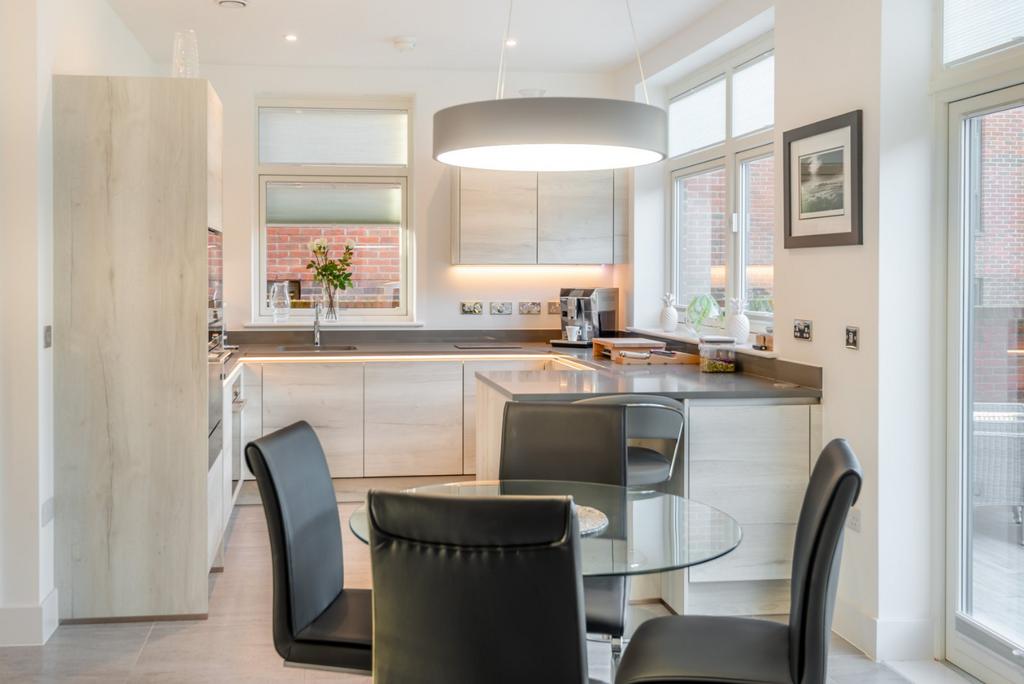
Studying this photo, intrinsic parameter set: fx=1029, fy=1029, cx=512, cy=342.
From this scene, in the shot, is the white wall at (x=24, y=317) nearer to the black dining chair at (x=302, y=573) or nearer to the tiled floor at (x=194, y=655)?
the tiled floor at (x=194, y=655)

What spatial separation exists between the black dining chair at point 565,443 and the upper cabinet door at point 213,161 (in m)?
1.48

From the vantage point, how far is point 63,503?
3.75 m

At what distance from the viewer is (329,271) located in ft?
21.4

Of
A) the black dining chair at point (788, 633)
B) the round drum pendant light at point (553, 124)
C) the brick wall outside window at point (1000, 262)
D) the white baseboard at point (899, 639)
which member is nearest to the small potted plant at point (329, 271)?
the round drum pendant light at point (553, 124)

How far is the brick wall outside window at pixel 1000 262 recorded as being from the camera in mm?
3062

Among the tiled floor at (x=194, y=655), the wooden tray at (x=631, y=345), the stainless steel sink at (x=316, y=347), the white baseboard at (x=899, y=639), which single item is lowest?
the tiled floor at (x=194, y=655)

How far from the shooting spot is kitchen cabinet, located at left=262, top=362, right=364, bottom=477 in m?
5.92

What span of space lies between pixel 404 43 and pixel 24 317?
2909mm

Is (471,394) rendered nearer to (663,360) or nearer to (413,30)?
(663,360)

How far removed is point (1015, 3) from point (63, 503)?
3.56m

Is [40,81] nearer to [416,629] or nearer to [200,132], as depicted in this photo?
[200,132]

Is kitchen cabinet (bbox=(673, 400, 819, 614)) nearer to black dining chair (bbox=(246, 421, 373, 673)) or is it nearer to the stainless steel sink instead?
black dining chair (bbox=(246, 421, 373, 673))

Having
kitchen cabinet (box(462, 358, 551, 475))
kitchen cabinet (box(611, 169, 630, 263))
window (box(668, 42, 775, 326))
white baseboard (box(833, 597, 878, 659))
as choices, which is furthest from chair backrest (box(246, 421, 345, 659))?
kitchen cabinet (box(611, 169, 630, 263))

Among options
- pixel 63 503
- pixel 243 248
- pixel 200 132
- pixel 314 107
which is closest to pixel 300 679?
pixel 63 503
